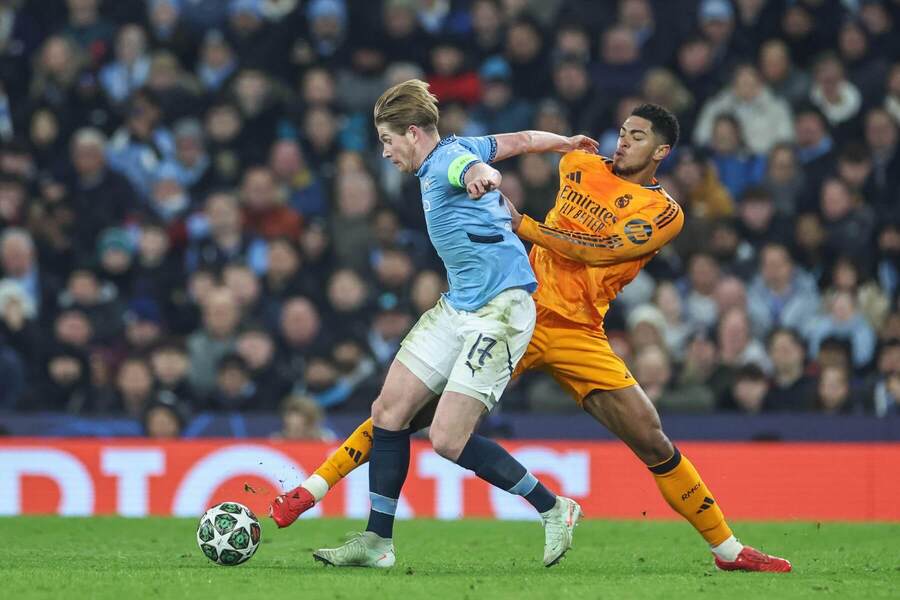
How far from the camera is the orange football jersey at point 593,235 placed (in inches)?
287

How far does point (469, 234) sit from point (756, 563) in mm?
2058

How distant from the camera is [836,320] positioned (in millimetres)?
12172

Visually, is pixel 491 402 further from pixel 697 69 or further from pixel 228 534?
pixel 697 69

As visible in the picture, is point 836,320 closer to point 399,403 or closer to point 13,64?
point 399,403

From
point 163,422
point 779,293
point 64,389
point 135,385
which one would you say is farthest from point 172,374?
point 779,293

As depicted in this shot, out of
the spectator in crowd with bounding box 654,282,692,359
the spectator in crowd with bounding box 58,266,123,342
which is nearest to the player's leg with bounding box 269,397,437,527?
the spectator in crowd with bounding box 654,282,692,359

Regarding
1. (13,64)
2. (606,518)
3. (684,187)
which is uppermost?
(13,64)

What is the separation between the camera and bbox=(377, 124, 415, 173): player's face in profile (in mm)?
6992

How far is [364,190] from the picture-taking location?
42.4ft

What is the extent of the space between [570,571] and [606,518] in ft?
11.2

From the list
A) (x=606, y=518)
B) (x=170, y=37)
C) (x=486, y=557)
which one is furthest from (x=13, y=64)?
(x=486, y=557)

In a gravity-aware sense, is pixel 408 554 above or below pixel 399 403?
Answer: below

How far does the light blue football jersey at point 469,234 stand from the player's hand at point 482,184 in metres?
0.42

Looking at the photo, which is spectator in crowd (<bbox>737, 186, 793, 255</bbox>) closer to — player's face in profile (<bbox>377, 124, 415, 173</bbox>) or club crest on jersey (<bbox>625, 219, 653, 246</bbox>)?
club crest on jersey (<bbox>625, 219, 653, 246</bbox>)
